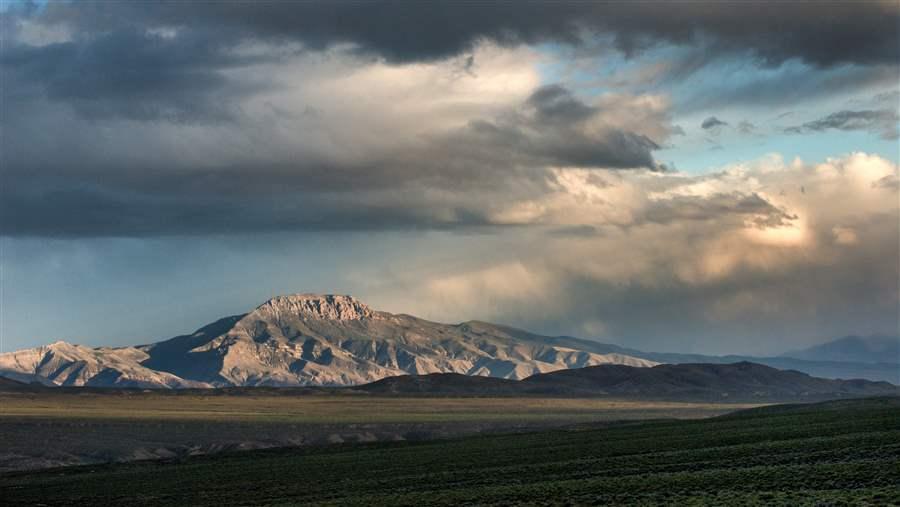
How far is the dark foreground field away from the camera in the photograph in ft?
186

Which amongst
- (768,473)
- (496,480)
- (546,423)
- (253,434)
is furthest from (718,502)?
(546,423)

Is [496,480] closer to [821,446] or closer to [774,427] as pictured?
[821,446]

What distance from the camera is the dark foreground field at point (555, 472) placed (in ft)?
186

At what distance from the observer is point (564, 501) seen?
190ft

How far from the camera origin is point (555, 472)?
259 feet

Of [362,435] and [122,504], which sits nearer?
[122,504]

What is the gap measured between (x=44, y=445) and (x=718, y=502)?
11891 cm

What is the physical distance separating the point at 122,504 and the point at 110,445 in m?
73.7

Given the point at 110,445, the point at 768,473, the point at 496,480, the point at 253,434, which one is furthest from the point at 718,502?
the point at 253,434

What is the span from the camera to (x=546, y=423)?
642 feet

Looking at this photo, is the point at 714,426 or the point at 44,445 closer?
the point at 714,426

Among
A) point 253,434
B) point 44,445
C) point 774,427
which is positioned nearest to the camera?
point 774,427

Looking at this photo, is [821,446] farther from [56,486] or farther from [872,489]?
[56,486]

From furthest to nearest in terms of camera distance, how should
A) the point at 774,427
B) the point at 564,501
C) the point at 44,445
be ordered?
1. the point at 44,445
2. the point at 774,427
3. the point at 564,501
